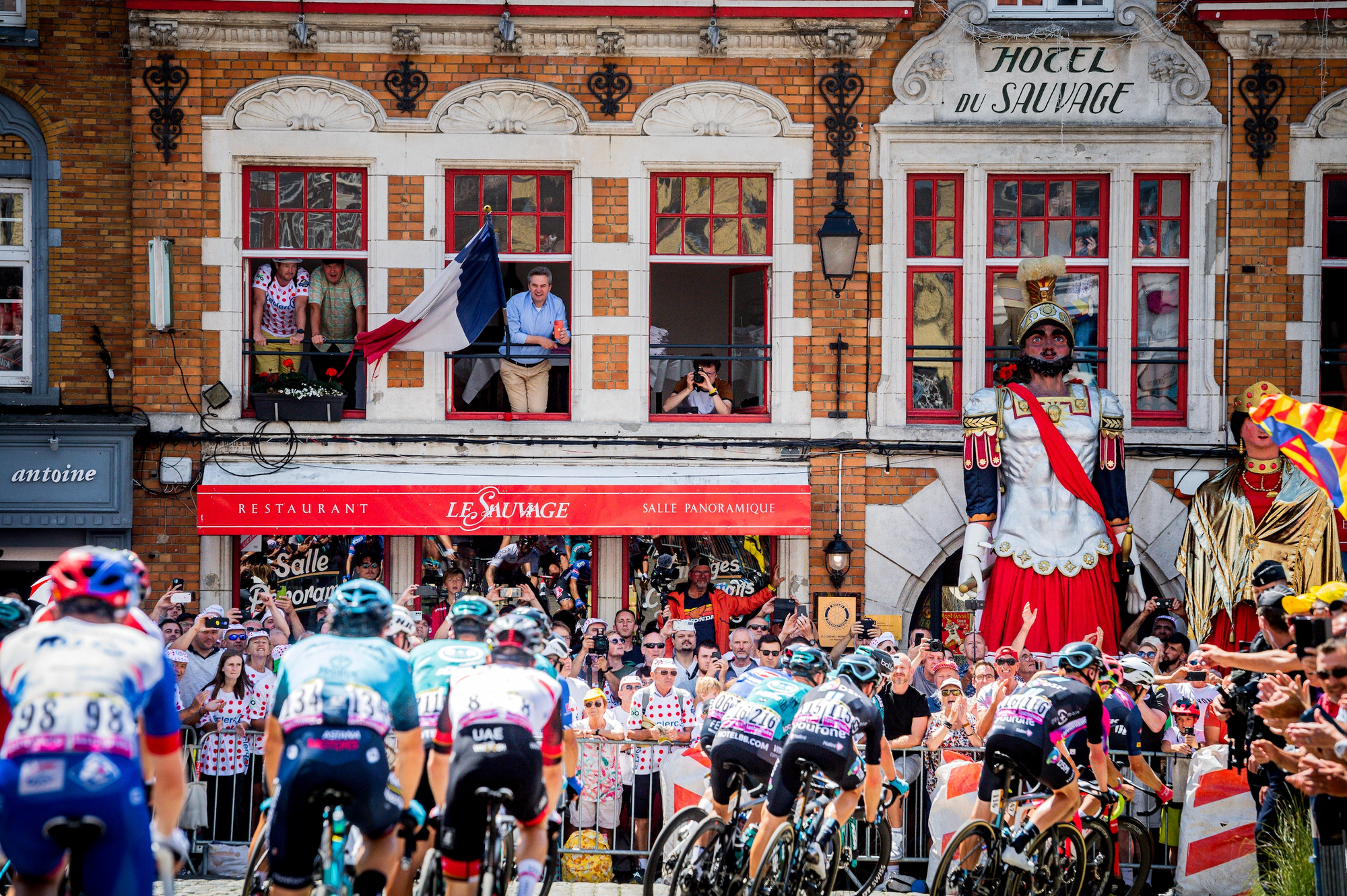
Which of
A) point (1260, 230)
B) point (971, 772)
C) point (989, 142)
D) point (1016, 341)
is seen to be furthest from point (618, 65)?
point (971, 772)

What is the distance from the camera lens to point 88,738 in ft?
19.4

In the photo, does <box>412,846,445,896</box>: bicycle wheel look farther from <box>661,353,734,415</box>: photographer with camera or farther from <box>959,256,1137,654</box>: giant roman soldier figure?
<box>661,353,734,415</box>: photographer with camera

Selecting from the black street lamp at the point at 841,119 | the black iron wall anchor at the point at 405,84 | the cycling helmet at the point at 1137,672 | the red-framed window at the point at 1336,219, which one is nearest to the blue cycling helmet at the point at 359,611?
the cycling helmet at the point at 1137,672

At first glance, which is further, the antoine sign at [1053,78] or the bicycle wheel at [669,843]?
the antoine sign at [1053,78]

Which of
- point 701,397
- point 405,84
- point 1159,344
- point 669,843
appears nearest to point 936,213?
point 1159,344

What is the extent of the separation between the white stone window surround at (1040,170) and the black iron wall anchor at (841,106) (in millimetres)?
276

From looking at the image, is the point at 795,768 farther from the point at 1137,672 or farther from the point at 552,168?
the point at 552,168

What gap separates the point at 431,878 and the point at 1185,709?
614cm

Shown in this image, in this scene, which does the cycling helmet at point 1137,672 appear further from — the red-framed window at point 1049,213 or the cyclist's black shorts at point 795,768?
the red-framed window at point 1049,213

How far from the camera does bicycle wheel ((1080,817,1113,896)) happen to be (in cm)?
916

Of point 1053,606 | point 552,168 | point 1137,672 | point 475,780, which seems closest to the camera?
point 475,780

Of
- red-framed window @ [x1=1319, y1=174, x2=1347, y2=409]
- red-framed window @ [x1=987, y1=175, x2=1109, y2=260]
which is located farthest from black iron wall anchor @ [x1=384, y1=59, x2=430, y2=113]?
red-framed window @ [x1=1319, y1=174, x2=1347, y2=409]

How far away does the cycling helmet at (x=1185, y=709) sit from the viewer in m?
10.8

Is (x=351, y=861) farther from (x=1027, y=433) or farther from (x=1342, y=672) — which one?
(x=1027, y=433)
